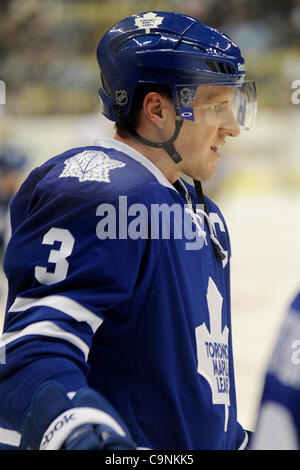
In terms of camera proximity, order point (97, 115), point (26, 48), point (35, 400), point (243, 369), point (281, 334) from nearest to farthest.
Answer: point (281, 334) < point (35, 400) < point (243, 369) < point (97, 115) < point (26, 48)

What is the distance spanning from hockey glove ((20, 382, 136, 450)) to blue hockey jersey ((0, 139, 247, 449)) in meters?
0.04

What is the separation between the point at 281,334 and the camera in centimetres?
65

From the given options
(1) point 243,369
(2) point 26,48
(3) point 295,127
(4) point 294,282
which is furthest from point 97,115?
(1) point 243,369

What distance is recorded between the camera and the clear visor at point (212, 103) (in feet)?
4.14

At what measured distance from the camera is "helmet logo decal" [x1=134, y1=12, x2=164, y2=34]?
1262 millimetres

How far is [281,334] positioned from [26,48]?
7.91 meters

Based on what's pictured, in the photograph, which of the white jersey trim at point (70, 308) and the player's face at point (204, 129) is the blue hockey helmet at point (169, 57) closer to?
the player's face at point (204, 129)

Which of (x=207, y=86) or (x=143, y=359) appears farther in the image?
(x=207, y=86)

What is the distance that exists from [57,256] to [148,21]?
1.48ft

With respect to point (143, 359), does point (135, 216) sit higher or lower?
higher

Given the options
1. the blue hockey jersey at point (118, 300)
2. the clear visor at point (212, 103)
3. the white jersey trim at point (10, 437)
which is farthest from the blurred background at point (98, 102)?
the white jersey trim at point (10, 437)

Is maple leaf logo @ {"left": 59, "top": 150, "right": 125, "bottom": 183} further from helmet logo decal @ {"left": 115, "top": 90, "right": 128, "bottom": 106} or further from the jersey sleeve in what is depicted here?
helmet logo decal @ {"left": 115, "top": 90, "right": 128, "bottom": 106}

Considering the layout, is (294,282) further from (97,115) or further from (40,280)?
(40,280)

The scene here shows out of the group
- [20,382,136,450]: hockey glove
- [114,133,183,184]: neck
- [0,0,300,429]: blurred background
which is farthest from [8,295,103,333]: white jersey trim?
[0,0,300,429]: blurred background
